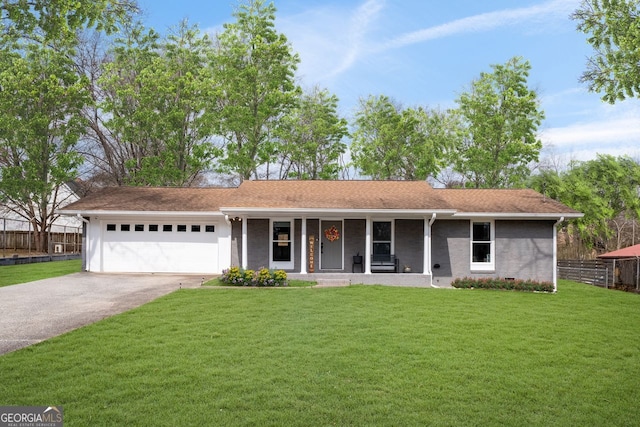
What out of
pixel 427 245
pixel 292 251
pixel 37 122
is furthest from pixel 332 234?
pixel 37 122

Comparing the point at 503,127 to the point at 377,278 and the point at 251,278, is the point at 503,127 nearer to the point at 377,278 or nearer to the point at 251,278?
the point at 377,278

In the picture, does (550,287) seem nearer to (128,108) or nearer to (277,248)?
(277,248)

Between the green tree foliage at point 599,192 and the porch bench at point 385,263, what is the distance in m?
17.3

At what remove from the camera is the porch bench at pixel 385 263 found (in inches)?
719

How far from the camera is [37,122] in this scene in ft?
91.0

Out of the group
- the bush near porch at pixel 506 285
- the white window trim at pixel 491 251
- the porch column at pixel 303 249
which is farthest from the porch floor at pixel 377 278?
the white window trim at pixel 491 251

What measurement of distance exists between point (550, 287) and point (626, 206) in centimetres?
2187

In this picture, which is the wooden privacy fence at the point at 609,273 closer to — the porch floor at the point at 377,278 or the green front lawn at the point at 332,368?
the porch floor at the point at 377,278

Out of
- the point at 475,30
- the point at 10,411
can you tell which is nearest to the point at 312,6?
the point at 475,30

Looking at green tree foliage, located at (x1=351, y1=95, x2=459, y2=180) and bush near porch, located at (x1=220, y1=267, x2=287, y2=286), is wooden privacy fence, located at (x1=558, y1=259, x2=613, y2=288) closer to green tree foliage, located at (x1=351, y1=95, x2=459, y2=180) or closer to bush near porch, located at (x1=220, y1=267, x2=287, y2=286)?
green tree foliage, located at (x1=351, y1=95, x2=459, y2=180)

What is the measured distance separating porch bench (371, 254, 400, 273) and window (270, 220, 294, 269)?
308cm

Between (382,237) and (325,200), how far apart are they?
8.46ft

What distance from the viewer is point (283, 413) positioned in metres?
5.33

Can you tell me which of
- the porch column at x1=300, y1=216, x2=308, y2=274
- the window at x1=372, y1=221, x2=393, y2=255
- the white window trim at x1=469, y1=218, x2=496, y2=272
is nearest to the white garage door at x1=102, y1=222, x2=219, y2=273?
the porch column at x1=300, y1=216, x2=308, y2=274
